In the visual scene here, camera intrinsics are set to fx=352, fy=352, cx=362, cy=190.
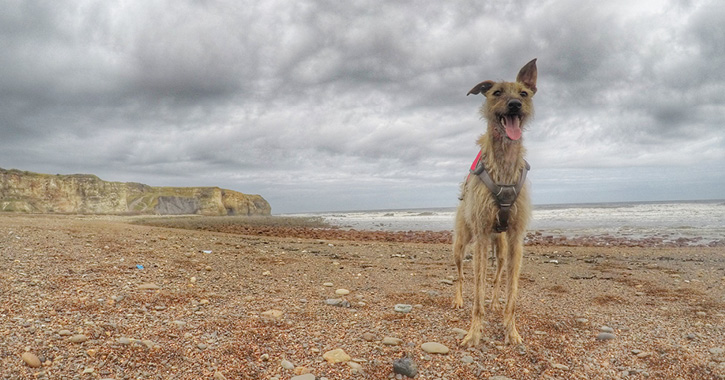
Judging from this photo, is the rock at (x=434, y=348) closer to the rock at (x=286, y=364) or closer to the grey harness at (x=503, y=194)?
the rock at (x=286, y=364)

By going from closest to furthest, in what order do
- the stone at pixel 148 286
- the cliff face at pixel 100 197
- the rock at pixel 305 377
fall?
the rock at pixel 305 377, the stone at pixel 148 286, the cliff face at pixel 100 197

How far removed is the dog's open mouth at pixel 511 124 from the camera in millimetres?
4125

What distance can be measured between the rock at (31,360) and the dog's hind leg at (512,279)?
4470 millimetres

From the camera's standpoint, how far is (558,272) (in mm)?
9805

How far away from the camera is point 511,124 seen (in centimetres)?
420

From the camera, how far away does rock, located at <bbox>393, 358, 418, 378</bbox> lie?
313 cm

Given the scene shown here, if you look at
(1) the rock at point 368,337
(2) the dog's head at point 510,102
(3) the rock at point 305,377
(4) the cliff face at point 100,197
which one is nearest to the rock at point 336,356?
(3) the rock at point 305,377

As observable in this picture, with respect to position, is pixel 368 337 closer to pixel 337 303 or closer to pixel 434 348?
pixel 434 348

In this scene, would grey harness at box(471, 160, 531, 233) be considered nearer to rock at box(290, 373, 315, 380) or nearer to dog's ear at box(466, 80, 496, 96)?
dog's ear at box(466, 80, 496, 96)

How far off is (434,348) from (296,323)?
1646 mm

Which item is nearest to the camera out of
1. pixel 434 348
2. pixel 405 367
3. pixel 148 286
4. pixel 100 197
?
pixel 405 367

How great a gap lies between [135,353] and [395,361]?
2.33 meters

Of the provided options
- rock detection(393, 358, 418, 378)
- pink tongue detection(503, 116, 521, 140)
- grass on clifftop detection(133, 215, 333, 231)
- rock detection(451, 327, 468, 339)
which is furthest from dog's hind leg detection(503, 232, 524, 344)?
grass on clifftop detection(133, 215, 333, 231)

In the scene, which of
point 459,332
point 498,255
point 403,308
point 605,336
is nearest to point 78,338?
point 403,308
